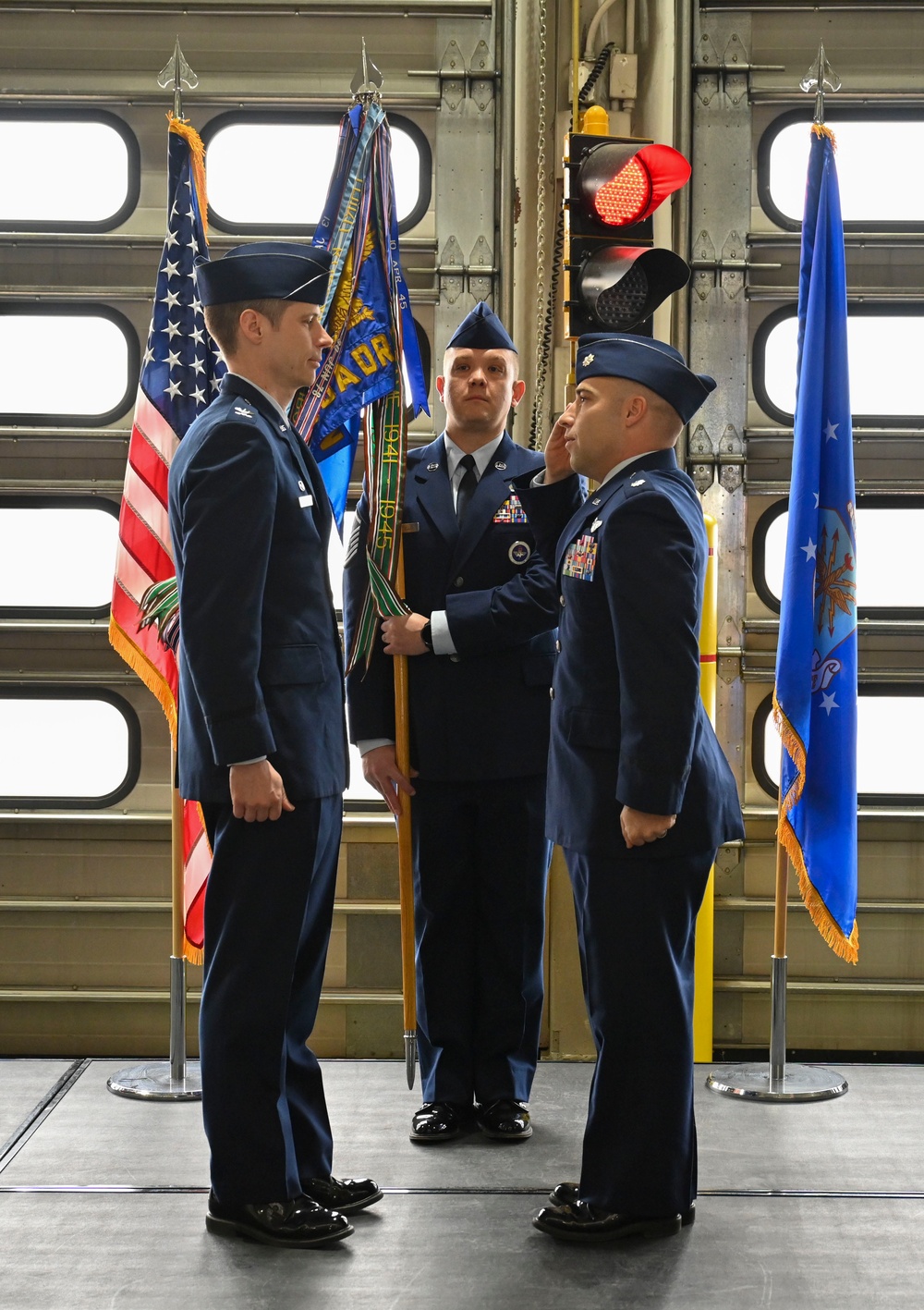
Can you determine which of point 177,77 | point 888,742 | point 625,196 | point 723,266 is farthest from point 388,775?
point 177,77

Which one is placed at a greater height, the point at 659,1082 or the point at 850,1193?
the point at 659,1082

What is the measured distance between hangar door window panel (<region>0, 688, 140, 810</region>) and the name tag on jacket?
2057mm

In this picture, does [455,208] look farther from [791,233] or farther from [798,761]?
[798,761]

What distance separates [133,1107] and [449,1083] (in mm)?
841

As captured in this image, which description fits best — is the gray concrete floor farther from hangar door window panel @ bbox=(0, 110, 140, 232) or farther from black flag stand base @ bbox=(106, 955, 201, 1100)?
hangar door window panel @ bbox=(0, 110, 140, 232)

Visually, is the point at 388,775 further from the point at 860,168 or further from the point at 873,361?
the point at 860,168

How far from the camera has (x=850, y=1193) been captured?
279 centimetres

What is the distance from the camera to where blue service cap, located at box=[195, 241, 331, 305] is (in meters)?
2.45

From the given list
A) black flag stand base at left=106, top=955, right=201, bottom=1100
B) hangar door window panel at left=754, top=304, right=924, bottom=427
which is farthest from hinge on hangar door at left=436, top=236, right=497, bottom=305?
black flag stand base at left=106, top=955, right=201, bottom=1100

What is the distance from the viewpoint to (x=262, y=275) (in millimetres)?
2449

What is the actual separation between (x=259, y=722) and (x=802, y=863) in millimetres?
1794

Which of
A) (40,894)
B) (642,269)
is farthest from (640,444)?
(40,894)

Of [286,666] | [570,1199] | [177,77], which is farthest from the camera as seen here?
[177,77]

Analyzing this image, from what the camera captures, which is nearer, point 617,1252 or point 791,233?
point 617,1252
